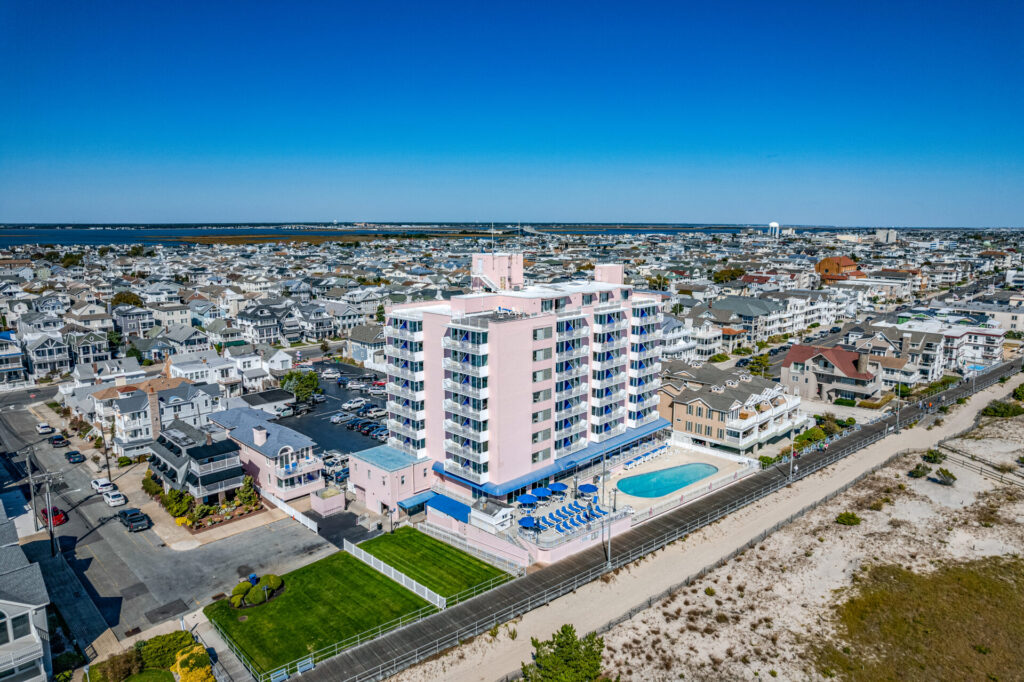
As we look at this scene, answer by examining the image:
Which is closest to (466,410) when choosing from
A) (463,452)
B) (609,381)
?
(463,452)

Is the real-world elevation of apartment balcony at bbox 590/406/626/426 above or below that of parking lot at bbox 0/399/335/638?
above

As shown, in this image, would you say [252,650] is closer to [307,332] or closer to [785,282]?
[307,332]

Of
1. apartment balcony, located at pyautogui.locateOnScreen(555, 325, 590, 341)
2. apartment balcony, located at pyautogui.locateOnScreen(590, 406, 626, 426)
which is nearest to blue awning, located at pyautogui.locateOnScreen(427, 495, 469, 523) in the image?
apartment balcony, located at pyautogui.locateOnScreen(590, 406, 626, 426)

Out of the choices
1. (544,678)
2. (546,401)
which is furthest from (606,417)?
(544,678)

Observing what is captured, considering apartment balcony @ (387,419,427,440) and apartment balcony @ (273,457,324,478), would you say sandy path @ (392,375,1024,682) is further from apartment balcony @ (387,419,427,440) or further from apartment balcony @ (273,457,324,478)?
apartment balcony @ (273,457,324,478)

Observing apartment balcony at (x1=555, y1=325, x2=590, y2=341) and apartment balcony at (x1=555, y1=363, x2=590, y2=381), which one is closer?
apartment balcony at (x1=555, y1=325, x2=590, y2=341)

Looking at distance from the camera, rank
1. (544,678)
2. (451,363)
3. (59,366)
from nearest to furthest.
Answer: (544,678)
(451,363)
(59,366)

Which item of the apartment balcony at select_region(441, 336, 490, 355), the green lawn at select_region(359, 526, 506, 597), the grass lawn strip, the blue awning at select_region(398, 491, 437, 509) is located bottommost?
the grass lawn strip

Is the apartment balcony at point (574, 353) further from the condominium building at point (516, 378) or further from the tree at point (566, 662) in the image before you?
the tree at point (566, 662)
